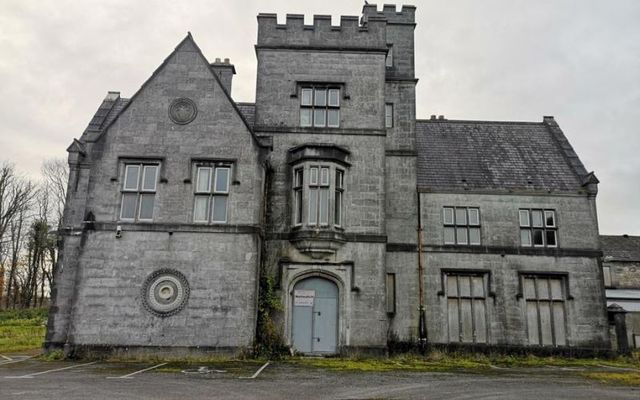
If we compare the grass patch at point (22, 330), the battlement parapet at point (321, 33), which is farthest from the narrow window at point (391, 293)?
the grass patch at point (22, 330)

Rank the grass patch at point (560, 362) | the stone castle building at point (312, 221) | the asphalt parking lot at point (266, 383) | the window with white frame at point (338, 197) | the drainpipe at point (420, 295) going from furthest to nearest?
1. the drainpipe at point (420, 295)
2. the window with white frame at point (338, 197)
3. the grass patch at point (560, 362)
4. the stone castle building at point (312, 221)
5. the asphalt parking lot at point (266, 383)

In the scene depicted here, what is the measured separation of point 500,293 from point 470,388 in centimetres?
1046

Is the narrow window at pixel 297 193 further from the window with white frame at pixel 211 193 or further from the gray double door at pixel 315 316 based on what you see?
the window with white frame at pixel 211 193

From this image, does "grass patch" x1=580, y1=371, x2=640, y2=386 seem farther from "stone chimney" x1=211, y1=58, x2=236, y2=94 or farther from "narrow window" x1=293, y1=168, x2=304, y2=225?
"stone chimney" x1=211, y1=58, x2=236, y2=94

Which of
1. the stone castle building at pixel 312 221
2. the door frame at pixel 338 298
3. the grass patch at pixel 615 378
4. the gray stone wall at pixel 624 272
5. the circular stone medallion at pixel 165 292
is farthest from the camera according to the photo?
the gray stone wall at pixel 624 272

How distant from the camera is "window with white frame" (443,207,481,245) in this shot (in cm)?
2172

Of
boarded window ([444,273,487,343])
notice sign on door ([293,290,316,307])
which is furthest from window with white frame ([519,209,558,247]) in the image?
notice sign on door ([293,290,316,307])

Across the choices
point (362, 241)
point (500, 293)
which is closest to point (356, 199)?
point (362, 241)

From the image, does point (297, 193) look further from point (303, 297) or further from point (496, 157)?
point (496, 157)

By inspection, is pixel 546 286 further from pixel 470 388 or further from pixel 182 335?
pixel 182 335

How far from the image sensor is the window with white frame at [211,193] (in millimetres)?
18141

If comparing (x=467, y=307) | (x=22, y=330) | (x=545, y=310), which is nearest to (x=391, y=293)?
(x=467, y=307)

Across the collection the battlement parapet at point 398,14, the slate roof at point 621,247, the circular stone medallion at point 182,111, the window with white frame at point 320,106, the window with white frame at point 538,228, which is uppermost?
the battlement parapet at point 398,14

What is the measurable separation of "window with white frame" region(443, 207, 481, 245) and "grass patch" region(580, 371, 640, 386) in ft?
25.2
